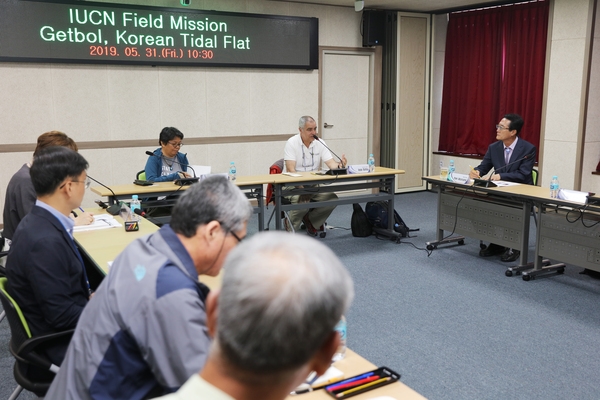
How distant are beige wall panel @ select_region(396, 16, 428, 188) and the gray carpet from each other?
304 centimetres

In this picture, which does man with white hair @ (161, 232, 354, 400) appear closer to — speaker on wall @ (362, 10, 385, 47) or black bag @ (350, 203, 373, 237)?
black bag @ (350, 203, 373, 237)

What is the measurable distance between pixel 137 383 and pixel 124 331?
0.13m

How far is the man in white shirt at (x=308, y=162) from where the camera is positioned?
543cm

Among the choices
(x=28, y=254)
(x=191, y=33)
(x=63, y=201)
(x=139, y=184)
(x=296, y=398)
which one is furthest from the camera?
(x=191, y=33)

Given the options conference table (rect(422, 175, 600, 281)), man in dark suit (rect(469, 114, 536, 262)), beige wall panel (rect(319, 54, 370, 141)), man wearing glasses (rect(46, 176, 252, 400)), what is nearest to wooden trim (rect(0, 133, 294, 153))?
beige wall panel (rect(319, 54, 370, 141))

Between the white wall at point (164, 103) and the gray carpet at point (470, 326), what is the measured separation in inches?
97.3

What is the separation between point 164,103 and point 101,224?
124 inches

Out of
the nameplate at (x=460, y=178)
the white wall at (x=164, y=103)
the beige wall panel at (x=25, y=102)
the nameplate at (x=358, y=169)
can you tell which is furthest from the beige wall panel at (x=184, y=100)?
the nameplate at (x=460, y=178)

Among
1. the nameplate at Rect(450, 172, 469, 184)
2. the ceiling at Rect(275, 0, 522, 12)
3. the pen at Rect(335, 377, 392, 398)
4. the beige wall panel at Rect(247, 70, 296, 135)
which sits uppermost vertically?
the ceiling at Rect(275, 0, 522, 12)

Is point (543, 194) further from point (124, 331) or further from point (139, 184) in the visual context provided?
point (124, 331)

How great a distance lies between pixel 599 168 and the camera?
613 centimetres

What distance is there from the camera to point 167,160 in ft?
16.0

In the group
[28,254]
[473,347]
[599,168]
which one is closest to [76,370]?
[28,254]

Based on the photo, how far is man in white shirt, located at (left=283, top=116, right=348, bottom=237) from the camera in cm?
543
